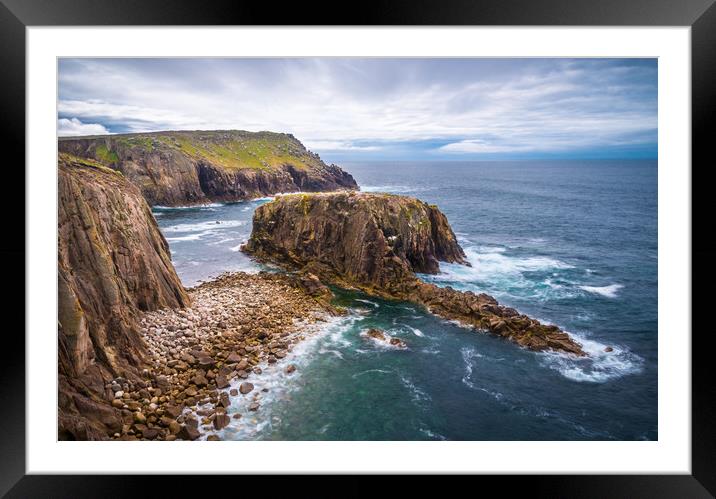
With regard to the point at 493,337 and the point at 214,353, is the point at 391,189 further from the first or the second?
the point at 214,353

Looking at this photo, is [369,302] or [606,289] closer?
[606,289]

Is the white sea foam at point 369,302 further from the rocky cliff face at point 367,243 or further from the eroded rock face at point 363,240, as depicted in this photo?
the eroded rock face at point 363,240

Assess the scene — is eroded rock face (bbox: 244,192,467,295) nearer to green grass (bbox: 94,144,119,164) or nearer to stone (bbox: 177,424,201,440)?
green grass (bbox: 94,144,119,164)

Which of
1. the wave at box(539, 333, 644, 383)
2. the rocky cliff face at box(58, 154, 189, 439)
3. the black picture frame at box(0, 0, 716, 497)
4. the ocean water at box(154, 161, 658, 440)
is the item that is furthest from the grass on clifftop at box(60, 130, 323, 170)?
the wave at box(539, 333, 644, 383)

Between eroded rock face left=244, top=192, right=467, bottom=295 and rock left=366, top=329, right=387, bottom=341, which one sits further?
eroded rock face left=244, top=192, right=467, bottom=295
